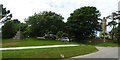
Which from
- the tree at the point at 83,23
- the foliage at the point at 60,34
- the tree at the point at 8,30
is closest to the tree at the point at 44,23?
the foliage at the point at 60,34

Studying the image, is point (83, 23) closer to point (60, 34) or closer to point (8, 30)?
point (60, 34)

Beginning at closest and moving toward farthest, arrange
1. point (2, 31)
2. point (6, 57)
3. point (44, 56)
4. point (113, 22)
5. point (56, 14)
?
point (6, 57) < point (44, 56) < point (2, 31) < point (56, 14) < point (113, 22)

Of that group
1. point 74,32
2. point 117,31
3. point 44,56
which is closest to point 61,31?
point 74,32

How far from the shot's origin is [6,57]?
21594 mm

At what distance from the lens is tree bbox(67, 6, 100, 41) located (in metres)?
74.5

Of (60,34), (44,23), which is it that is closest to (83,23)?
(60,34)

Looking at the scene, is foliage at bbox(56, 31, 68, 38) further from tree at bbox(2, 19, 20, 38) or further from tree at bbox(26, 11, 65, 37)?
tree at bbox(2, 19, 20, 38)

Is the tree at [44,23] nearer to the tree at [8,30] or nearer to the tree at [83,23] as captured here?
the tree at [83,23]

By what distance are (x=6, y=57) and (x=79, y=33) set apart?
55693 mm

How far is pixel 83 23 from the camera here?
74125 millimetres

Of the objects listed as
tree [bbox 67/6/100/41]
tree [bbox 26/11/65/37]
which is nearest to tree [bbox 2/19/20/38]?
tree [bbox 26/11/65/37]

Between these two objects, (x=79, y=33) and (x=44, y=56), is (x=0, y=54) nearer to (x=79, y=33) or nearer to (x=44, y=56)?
(x=44, y=56)

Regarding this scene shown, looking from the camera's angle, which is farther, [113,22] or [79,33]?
[113,22]

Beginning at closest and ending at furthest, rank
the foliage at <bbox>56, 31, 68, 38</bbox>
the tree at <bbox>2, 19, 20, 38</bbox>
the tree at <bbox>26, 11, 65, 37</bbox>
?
the tree at <bbox>26, 11, 65, 37</bbox> → the foliage at <bbox>56, 31, 68, 38</bbox> → the tree at <bbox>2, 19, 20, 38</bbox>
